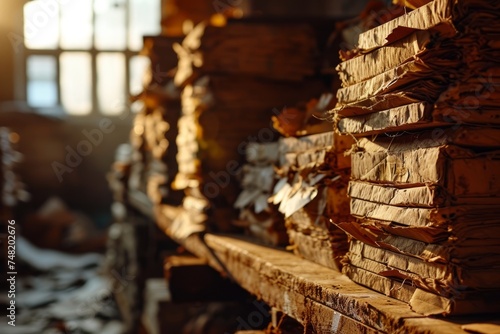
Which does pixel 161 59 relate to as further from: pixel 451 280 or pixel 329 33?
pixel 451 280

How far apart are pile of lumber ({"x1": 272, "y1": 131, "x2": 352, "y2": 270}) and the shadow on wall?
14.1 meters

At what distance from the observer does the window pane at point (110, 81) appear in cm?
1773

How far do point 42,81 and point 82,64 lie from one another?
1028 millimetres

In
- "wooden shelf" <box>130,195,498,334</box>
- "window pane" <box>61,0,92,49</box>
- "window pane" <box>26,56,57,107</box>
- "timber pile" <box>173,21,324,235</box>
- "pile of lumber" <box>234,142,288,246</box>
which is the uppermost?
"window pane" <box>61,0,92,49</box>

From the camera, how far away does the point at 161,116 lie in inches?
267

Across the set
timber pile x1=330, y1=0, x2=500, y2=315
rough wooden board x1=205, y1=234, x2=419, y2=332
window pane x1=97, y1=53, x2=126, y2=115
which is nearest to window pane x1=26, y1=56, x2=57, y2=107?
window pane x1=97, y1=53, x2=126, y2=115

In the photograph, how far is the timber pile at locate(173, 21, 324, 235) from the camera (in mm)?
4957

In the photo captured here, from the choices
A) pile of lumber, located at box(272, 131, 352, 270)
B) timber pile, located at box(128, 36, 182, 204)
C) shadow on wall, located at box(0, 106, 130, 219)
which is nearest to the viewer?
pile of lumber, located at box(272, 131, 352, 270)

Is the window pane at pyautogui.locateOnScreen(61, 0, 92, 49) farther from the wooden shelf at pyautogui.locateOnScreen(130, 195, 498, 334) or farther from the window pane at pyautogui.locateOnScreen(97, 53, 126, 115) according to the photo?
the wooden shelf at pyautogui.locateOnScreen(130, 195, 498, 334)

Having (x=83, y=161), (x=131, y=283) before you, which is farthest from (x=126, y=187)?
(x=83, y=161)

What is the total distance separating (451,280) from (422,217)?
20cm

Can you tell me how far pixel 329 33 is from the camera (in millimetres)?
5117

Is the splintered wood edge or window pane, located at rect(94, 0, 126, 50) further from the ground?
window pane, located at rect(94, 0, 126, 50)

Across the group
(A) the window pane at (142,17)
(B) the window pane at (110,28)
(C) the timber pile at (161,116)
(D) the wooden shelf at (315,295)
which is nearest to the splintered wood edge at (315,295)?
(D) the wooden shelf at (315,295)
